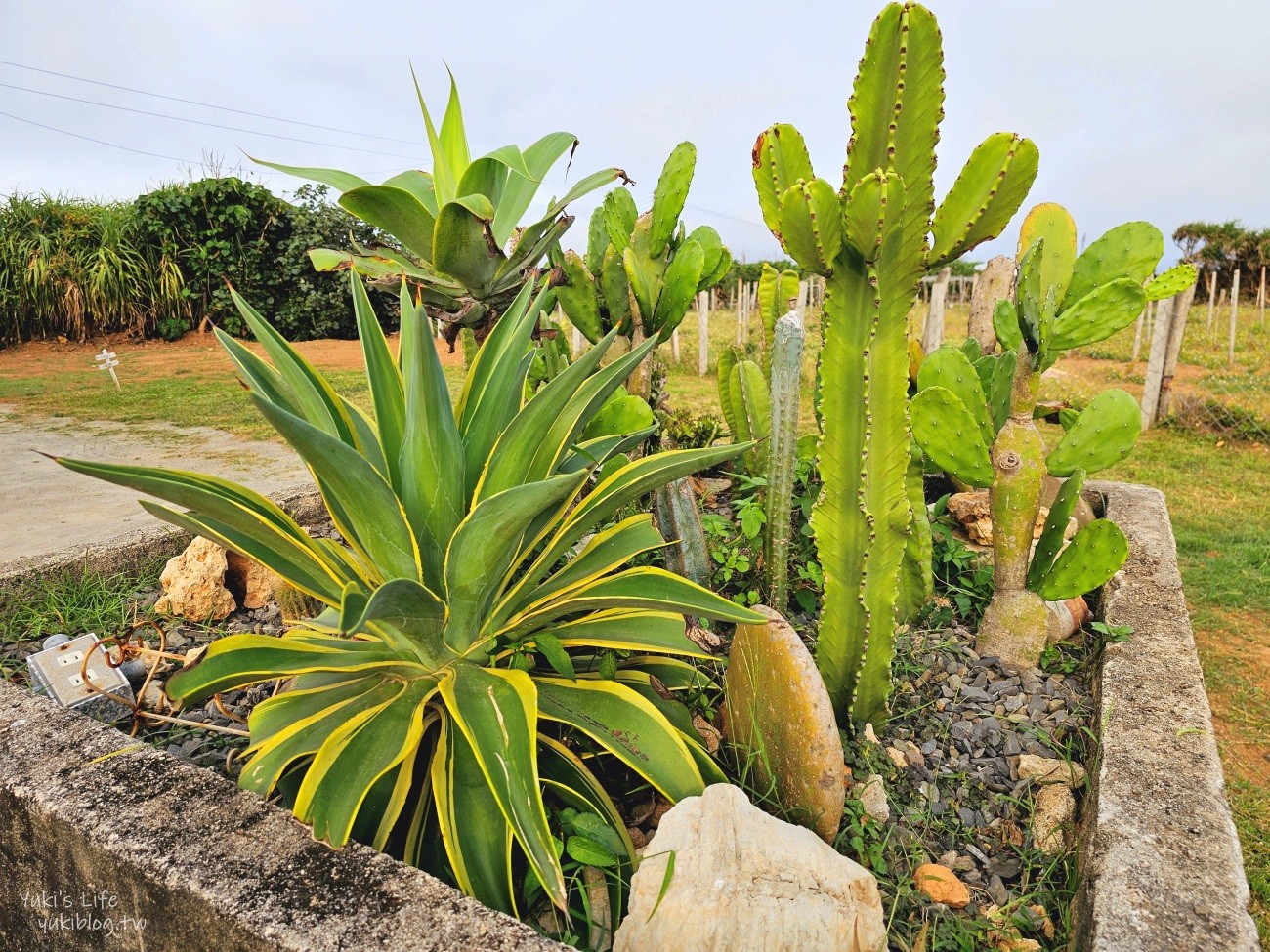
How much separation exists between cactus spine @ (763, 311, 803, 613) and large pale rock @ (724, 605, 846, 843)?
56 cm

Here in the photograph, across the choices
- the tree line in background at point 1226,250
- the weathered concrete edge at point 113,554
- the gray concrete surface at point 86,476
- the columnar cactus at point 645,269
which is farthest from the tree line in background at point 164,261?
the tree line in background at point 1226,250

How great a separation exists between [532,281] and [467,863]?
1.20 metres

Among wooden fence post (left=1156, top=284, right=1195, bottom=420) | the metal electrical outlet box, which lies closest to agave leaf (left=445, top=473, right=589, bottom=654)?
the metal electrical outlet box

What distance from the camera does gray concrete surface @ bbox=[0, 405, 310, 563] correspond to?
158 inches

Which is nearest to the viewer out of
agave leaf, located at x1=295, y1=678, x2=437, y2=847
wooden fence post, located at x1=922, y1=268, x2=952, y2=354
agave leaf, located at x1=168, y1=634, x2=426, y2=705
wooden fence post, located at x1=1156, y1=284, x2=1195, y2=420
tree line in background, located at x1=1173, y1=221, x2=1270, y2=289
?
agave leaf, located at x1=295, y1=678, x2=437, y2=847

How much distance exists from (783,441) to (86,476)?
180 inches

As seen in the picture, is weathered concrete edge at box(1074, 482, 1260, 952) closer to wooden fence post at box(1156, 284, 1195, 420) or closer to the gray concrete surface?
the gray concrete surface

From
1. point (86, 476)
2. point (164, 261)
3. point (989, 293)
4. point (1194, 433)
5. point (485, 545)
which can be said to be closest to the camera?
point (485, 545)

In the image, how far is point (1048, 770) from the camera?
5.88ft

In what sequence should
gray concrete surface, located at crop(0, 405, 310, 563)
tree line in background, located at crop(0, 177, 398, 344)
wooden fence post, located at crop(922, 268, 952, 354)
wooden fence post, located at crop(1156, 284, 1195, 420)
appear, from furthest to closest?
tree line in background, located at crop(0, 177, 398, 344)
wooden fence post, located at crop(922, 268, 952, 354)
wooden fence post, located at crop(1156, 284, 1195, 420)
gray concrete surface, located at crop(0, 405, 310, 563)

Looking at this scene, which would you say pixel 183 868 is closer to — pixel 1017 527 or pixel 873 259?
pixel 873 259

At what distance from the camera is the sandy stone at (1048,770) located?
1763 mm

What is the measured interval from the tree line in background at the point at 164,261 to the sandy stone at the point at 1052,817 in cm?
1264

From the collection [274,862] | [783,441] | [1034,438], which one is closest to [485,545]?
[274,862]
